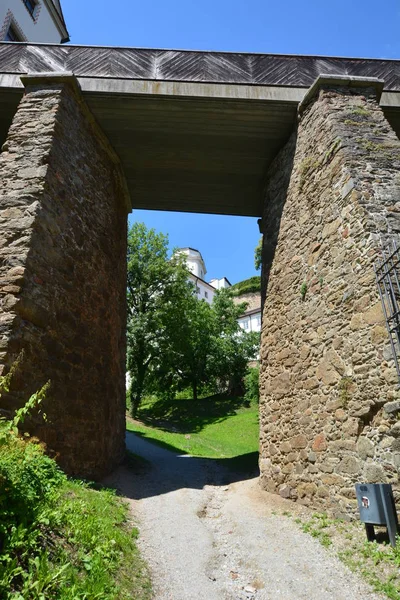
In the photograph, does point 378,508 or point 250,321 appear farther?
point 250,321

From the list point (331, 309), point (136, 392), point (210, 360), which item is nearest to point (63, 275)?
point (331, 309)

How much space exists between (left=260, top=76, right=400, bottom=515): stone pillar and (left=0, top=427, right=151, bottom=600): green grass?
269 centimetres

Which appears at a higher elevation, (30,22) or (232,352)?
(30,22)

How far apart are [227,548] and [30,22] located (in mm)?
17815

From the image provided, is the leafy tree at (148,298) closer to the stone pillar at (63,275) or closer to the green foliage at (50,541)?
the stone pillar at (63,275)

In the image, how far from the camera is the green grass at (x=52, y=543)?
2.41 m

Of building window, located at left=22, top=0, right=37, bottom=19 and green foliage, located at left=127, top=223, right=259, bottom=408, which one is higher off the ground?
building window, located at left=22, top=0, right=37, bottom=19

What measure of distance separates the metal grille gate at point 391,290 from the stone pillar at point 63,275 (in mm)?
4371

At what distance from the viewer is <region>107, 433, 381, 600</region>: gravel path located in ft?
11.3

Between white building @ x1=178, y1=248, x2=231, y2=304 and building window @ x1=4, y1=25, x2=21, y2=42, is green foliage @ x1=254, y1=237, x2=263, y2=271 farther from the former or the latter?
white building @ x1=178, y1=248, x2=231, y2=304

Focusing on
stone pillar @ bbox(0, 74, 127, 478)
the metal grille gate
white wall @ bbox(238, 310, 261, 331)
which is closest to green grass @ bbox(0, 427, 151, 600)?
stone pillar @ bbox(0, 74, 127, 478)

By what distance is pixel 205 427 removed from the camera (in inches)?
779

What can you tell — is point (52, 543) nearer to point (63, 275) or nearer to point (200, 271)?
point (63, 275)

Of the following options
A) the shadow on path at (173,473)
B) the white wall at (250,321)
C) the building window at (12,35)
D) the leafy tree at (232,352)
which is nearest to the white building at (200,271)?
the white wall at (250,321)
